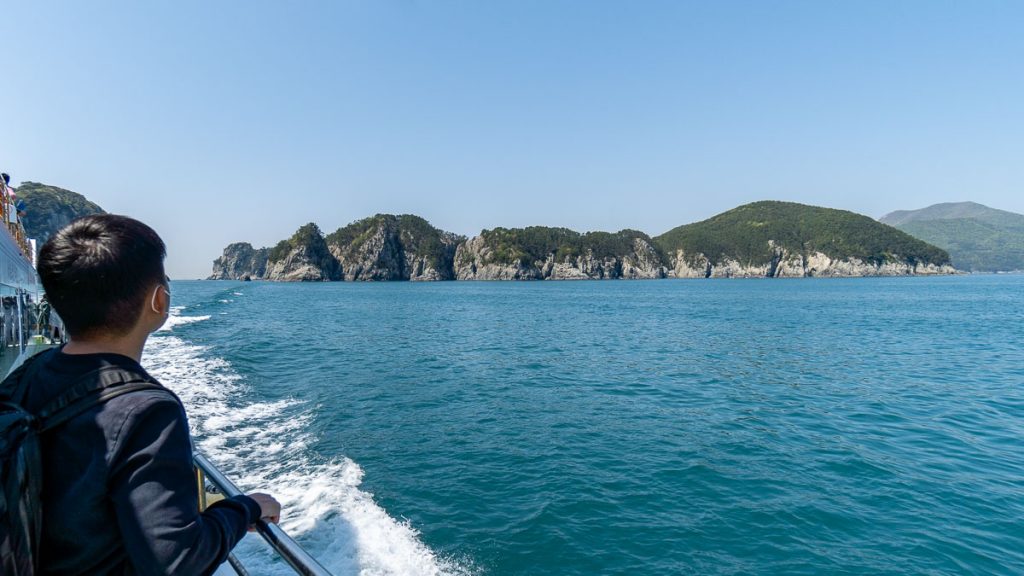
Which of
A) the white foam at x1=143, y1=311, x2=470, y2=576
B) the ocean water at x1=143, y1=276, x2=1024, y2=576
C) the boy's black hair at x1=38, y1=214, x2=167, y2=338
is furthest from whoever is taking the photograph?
the ocean water at x1=143, y1=276, x2=1024, y2=576

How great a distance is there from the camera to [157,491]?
1.66 m

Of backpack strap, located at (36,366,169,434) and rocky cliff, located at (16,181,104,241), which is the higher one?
rocky cliff, located at (16,181,104,241)

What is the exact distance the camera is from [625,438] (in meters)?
15.1

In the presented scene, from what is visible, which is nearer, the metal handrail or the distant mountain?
the metal handrail

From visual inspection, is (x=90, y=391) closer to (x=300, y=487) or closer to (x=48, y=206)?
(x=300, y=487)

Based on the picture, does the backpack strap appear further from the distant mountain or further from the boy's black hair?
the distant mountain

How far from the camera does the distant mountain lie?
153 m

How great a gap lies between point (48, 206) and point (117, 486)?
721ft

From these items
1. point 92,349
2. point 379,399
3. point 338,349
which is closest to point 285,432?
point 379,399

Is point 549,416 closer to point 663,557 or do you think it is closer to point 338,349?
point 663,557

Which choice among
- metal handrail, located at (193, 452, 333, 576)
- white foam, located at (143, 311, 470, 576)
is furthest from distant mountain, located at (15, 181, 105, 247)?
metal handrail, located at (193, 452, 333, 576)

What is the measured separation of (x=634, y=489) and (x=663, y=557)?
258cm

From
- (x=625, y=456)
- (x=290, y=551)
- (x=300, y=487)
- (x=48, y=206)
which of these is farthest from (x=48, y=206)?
(x=290, y=551)

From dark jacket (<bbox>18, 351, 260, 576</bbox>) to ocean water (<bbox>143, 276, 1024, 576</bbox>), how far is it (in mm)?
7634
